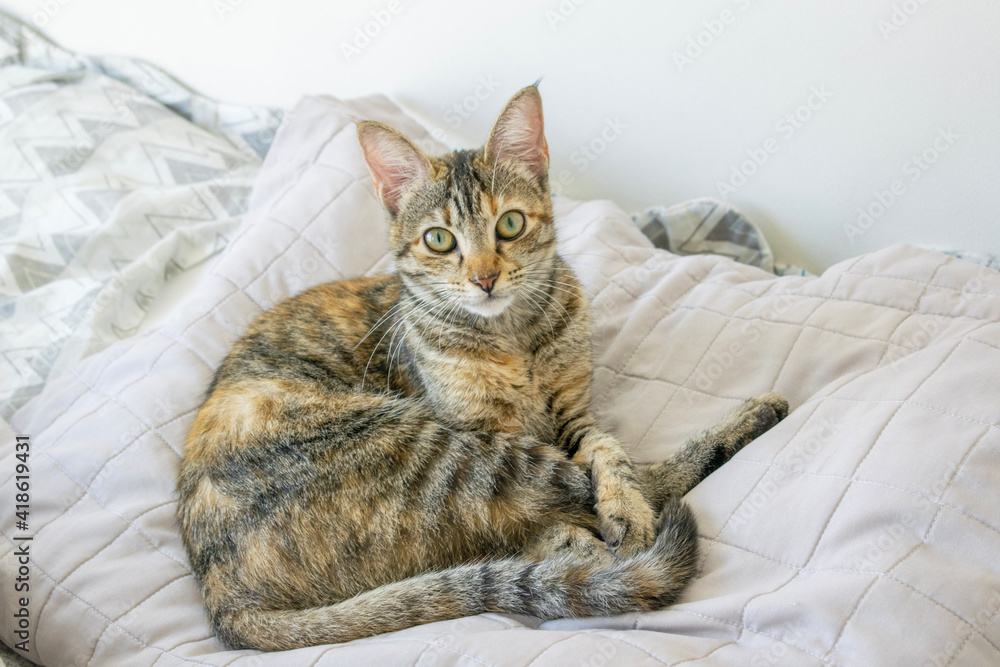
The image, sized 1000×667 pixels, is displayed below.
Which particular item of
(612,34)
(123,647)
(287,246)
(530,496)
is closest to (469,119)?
(612,34)

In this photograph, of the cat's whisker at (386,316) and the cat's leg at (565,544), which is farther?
the cat's whisker at (386,316)

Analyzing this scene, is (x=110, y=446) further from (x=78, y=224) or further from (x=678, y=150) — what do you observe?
(x=678, y=150)

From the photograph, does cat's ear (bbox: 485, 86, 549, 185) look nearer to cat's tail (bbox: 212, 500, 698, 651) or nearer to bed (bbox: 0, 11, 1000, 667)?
bed (bbox: 0, 11, 1000, 667)

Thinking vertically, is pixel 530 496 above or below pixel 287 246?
below

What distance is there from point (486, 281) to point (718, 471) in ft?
1.93

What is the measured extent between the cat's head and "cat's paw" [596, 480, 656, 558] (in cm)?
43

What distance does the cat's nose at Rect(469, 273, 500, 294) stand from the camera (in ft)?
4.56

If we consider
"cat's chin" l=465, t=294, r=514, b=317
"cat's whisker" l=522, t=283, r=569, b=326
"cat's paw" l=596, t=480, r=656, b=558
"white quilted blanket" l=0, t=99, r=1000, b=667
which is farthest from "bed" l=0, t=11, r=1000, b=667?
"cat's chin" l=465, t=294, r=514, b=317

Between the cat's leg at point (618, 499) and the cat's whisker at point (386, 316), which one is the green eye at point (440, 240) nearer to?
the cat's whisker at point (386, 316)

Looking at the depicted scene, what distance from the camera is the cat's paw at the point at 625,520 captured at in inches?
50.2

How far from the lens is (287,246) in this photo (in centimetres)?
208

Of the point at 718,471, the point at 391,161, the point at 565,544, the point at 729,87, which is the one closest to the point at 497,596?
the point at 565,544

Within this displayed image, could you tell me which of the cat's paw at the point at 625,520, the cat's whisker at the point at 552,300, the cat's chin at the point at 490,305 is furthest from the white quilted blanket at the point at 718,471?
the cat's chin at the point at 490,305

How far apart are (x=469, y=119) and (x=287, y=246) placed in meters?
0.79
